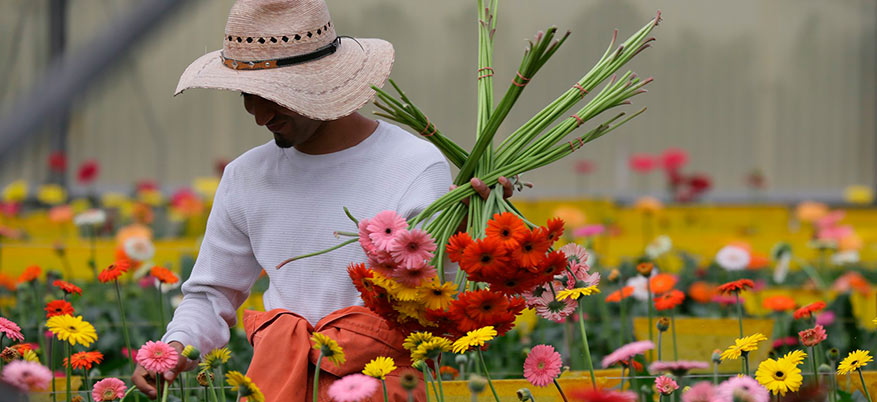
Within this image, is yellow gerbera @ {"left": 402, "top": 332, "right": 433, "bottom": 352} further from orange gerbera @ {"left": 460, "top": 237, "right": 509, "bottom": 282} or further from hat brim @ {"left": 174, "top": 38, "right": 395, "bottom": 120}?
hat brim @ {"left": 174, "top": 38, "right": 395, "bottom": 120}

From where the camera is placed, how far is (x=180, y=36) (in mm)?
9344

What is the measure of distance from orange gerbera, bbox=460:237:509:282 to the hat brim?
315 millimetres

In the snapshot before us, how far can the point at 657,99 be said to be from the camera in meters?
10.1

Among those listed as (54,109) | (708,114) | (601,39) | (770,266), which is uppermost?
(601,39)

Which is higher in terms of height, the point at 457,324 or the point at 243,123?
the point at 243,123

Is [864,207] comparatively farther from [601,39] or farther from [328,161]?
[328,161]

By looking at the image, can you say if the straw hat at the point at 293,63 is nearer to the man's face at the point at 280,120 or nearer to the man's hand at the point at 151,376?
the man's face at the point at 280,120

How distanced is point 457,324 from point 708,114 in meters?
9.34

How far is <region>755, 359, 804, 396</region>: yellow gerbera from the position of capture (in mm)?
1329

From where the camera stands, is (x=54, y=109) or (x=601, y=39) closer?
(x=54, y=109)

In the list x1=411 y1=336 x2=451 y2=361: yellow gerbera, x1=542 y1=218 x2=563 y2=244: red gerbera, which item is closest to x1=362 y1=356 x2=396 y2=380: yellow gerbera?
x1=411 y1=336 x2=451 y2=361: yellow gerbera

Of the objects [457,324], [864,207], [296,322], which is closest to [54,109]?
[457,324]

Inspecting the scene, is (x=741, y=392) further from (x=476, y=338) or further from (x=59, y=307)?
(x=59, y=307)

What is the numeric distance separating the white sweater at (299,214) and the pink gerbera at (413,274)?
0.26 meters
